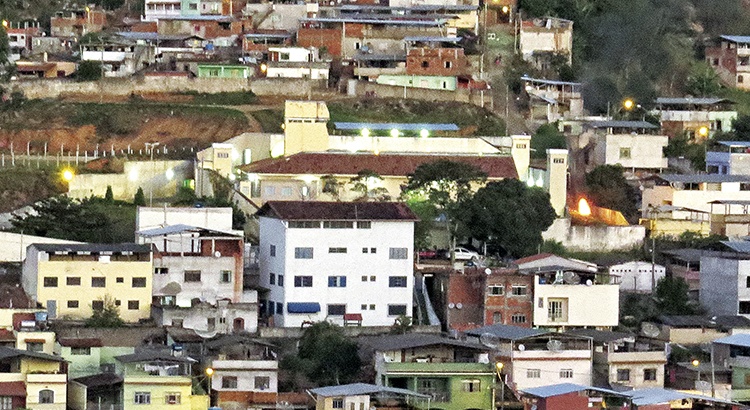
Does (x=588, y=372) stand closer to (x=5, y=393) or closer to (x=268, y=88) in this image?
(x=5, y=393)

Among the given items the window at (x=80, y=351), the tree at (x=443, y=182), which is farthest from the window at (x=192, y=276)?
the tree at (x=443, y=182)

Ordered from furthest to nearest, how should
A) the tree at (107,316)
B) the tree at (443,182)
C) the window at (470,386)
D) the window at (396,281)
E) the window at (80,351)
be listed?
1. the tree at (443,182)
2. the window at (396,281)
3. the tree at (107,316)
4. the window at (80,351)
5. the window at (470,386)

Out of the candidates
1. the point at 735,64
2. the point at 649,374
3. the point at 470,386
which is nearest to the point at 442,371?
the point at 470,386

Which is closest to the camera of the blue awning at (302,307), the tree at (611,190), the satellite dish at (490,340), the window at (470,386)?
the window at (470,386)

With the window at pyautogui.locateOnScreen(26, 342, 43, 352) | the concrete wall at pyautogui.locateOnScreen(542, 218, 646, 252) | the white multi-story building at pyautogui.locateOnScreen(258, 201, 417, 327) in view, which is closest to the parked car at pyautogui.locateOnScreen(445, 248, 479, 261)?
the white multi-story building at pyautogui.locateOnScreen(258, 201, 417, 327)

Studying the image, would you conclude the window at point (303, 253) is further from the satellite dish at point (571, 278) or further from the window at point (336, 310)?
the satellite dish at point (571, 278)

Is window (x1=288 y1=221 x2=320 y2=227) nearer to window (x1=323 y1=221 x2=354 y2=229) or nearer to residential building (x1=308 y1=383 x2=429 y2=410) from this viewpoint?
window (x1=323 y1=221 x2=354 y2=229)

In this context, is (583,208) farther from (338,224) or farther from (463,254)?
(338,224)
